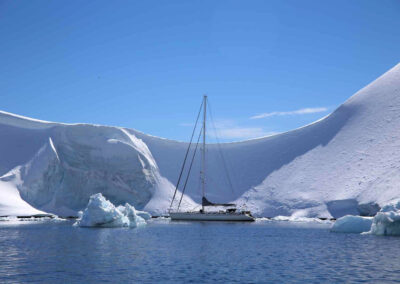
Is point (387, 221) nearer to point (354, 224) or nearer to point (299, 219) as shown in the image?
point (354, 224)

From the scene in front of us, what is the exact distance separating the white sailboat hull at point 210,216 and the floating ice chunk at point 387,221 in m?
24.3

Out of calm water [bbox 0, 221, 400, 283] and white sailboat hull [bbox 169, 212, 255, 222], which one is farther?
white sailboat hull [bbox 169, 212, 255, 222]

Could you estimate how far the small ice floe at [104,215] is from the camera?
1671 inches

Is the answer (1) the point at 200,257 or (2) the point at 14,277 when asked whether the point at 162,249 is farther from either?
(2) the point at 14,277

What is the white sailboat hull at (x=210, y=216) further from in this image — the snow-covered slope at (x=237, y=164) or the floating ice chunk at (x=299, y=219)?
the snow-covered slope at (x=237, y=164)

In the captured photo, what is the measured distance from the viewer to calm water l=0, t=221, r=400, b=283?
17.0m

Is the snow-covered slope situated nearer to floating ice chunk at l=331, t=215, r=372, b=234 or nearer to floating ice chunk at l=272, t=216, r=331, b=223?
floating ice chunk at l=272, t=216, r=331, b=223

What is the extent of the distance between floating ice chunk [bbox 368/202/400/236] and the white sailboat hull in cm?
2433

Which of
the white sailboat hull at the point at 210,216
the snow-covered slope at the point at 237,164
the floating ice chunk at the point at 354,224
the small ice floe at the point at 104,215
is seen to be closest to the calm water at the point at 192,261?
the floating ice chunk at the point at 354,224

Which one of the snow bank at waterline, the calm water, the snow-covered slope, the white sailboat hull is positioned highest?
the snow-covered slope

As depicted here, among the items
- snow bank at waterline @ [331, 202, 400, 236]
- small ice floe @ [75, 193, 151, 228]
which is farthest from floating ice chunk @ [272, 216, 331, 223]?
small ice floe @ [75, 193, 151, 228]

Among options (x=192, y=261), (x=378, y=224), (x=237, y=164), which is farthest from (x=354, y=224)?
(x=237, y=164)

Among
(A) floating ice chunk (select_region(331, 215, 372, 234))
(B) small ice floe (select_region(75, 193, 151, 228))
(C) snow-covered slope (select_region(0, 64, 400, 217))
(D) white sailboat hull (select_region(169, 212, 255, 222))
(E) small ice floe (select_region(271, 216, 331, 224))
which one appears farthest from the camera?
(C) snow-covered slope (select_region(0, 64, 400, 217))

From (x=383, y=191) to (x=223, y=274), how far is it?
139ft
